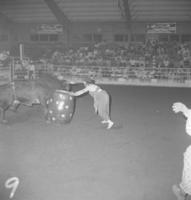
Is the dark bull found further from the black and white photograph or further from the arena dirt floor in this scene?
the arena dirt floor

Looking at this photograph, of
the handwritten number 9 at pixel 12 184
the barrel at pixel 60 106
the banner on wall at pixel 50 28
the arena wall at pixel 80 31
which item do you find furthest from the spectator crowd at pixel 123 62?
the handwritten number 9 at pixel 12 184

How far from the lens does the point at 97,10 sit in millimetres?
17750

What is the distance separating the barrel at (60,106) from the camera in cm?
680

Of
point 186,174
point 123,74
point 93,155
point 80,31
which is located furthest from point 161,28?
point 186,174

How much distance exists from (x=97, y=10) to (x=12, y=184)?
14.9 meters

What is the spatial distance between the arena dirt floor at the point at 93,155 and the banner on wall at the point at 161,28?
34.0 ft

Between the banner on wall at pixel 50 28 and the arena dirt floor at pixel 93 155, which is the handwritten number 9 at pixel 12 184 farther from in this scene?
the banner on wall at pixel 50 28

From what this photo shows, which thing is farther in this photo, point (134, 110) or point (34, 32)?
point (34, 32)

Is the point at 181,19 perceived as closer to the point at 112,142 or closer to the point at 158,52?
the point at 158,52

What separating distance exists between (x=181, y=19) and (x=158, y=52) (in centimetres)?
250

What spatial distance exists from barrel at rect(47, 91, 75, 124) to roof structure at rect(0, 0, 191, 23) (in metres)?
9.91

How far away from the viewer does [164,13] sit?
1709 centimetres

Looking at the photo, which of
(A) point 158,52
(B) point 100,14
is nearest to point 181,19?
(A) point 158,52

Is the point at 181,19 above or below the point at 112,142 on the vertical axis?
above
